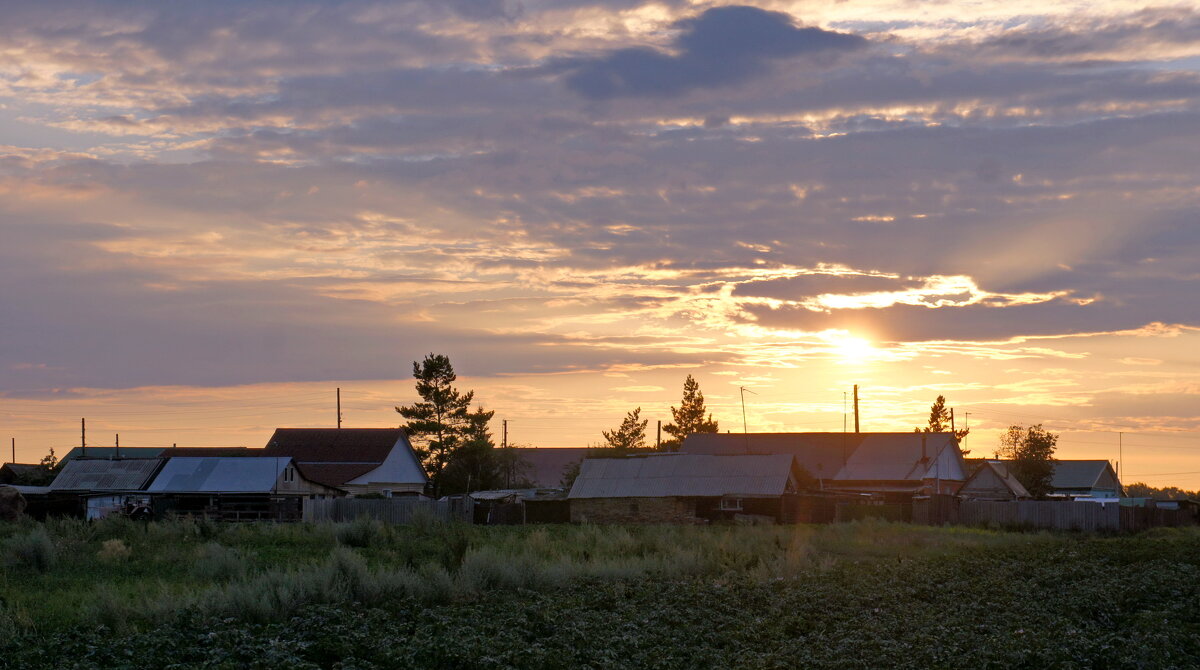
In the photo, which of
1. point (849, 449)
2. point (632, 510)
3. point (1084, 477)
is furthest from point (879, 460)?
point (1084, 477)

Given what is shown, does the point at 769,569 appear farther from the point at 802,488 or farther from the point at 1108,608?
the point at 802,488

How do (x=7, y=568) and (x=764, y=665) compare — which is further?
(x=7, y=568)

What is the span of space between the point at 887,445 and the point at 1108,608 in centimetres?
5884

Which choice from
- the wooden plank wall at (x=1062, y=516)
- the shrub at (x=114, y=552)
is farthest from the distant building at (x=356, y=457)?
the shrub at (x=114, y=552)

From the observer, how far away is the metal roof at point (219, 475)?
56750 mm

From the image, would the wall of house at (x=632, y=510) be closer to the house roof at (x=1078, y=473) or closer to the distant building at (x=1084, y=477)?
the distant building at (x=1084, y=477)

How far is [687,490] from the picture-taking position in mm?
60406

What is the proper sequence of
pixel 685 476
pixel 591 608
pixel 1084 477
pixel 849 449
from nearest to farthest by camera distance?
pixel 591 608 < pixel 685 476 < pixel 849 449 < pixel 1084 477

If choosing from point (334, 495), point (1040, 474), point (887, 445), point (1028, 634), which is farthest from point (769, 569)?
point (1040, 474)

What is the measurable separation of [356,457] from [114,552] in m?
47.2

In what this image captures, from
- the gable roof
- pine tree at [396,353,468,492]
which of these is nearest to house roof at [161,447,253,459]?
pine tree at [396,353,468,492]

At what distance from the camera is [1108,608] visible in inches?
796

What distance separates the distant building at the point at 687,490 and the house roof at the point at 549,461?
2451 inches

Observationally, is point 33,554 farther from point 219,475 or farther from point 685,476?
point 685,476
